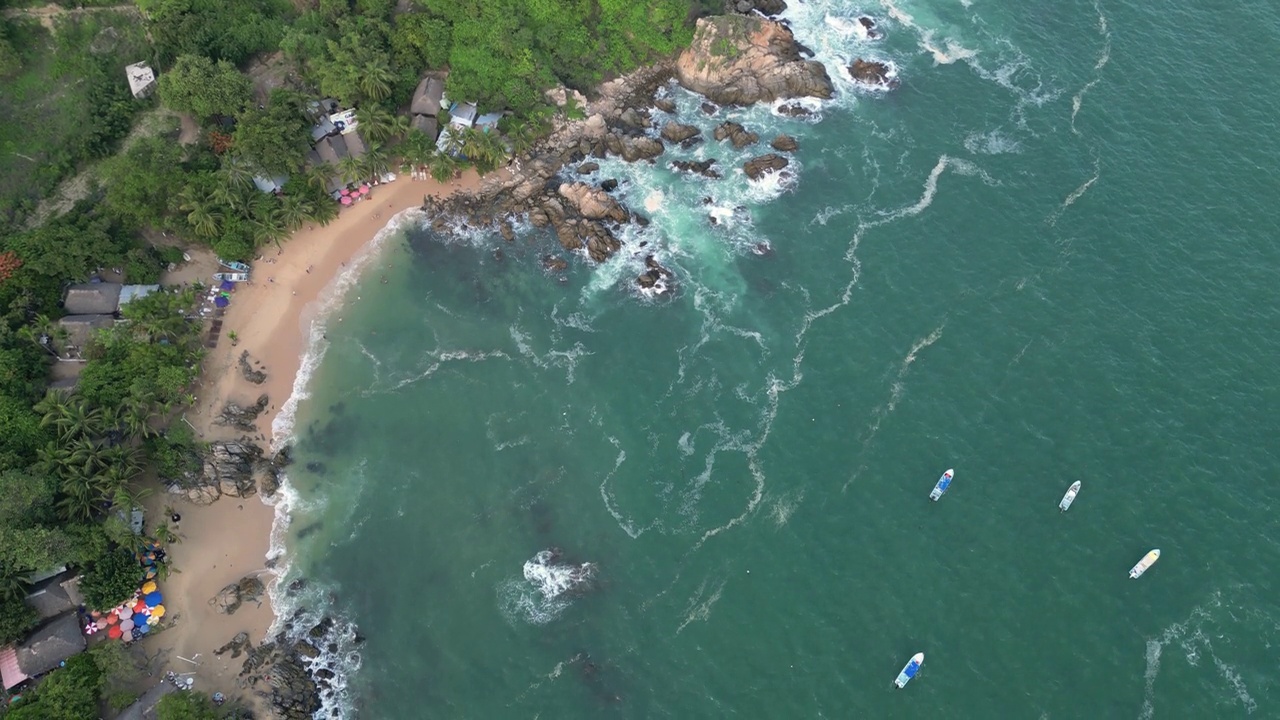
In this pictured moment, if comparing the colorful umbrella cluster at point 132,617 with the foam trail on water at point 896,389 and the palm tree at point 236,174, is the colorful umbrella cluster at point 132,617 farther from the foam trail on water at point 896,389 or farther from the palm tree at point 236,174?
the foam trail on water at point 896,389

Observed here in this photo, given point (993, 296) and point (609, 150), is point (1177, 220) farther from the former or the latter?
point (609, 150)

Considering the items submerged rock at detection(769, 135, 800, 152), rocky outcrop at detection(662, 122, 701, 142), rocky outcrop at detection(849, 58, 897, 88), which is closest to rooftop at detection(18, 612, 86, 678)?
rocky outcrop at detection(662, 122, 701, 142)

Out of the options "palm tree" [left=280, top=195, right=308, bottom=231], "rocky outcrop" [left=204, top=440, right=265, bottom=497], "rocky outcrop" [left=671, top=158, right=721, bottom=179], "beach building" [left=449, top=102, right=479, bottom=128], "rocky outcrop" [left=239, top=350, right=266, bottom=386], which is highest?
"beach building" [left=449, top=102, right=479, bottom=128]

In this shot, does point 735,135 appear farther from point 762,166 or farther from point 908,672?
point 908,672

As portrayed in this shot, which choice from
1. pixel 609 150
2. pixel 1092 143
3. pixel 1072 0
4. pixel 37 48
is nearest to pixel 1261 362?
pixel 1092 143

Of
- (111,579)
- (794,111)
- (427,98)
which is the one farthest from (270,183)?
(794,111)

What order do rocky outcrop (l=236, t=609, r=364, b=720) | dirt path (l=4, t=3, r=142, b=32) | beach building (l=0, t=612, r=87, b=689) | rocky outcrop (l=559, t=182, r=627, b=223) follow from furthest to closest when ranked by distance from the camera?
dirt path (l=4, t=3, r=142, b=32) < rocky outcrop (l=559, t=182, r=627, b=223) < rocky outcrop (l=236, t=609, r=364, b=720) < beach building (l=0, t=612, r=87, b=689)

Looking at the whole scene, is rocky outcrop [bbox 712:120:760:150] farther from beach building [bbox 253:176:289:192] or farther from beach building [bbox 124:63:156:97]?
beach building [bbox 124:63:156:97]

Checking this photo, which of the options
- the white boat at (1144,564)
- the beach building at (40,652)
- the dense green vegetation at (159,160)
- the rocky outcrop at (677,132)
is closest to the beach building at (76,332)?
A: the dense green vegetation at (159,160)
